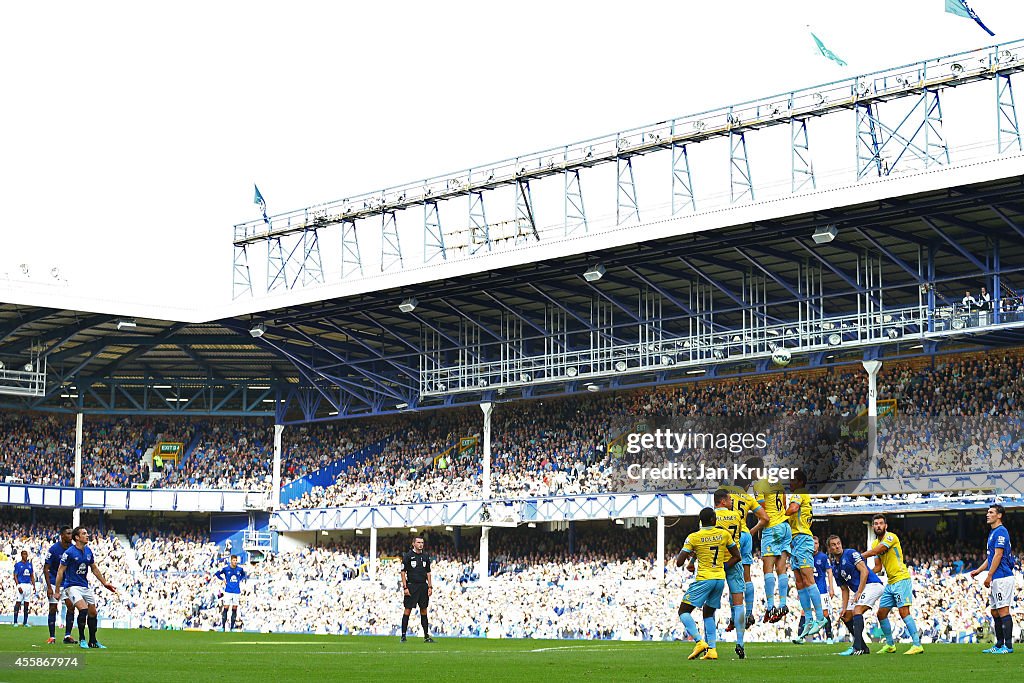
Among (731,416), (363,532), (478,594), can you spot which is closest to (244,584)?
(363,532)

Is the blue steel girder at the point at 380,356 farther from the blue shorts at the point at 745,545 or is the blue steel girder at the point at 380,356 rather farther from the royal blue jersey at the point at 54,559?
the blue shorts at the point at 745,545

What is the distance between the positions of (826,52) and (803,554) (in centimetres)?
2632

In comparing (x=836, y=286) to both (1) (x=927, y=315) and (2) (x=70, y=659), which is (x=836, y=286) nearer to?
(1) (x=927, y=315)

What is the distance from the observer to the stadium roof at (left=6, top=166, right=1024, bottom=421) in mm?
39594

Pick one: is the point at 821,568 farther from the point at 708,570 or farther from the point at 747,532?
the point at 708,570

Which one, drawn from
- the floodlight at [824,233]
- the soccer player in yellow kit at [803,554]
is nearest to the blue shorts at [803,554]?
the soccer player in yellow kit at [803,554]

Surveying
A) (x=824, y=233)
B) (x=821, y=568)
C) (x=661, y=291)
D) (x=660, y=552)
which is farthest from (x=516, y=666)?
(x=660, y=552)

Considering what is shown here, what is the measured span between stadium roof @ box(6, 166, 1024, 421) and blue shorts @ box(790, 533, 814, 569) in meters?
17.9

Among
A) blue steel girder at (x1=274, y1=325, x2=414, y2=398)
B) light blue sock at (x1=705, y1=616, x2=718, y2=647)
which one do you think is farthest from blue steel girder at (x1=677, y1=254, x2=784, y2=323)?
light blue sock at (x1=705, y1=616, x2=718, y2=647)

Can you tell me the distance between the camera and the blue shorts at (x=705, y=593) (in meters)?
17.3

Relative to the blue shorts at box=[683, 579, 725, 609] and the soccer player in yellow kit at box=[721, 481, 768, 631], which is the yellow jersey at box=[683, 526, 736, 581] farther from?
the soccer player in yellow kit at box=[721, 481, 768, 631]

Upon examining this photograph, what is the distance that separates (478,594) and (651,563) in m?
6.16

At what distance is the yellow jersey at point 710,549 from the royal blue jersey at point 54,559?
985 cm

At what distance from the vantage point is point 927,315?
132ft
